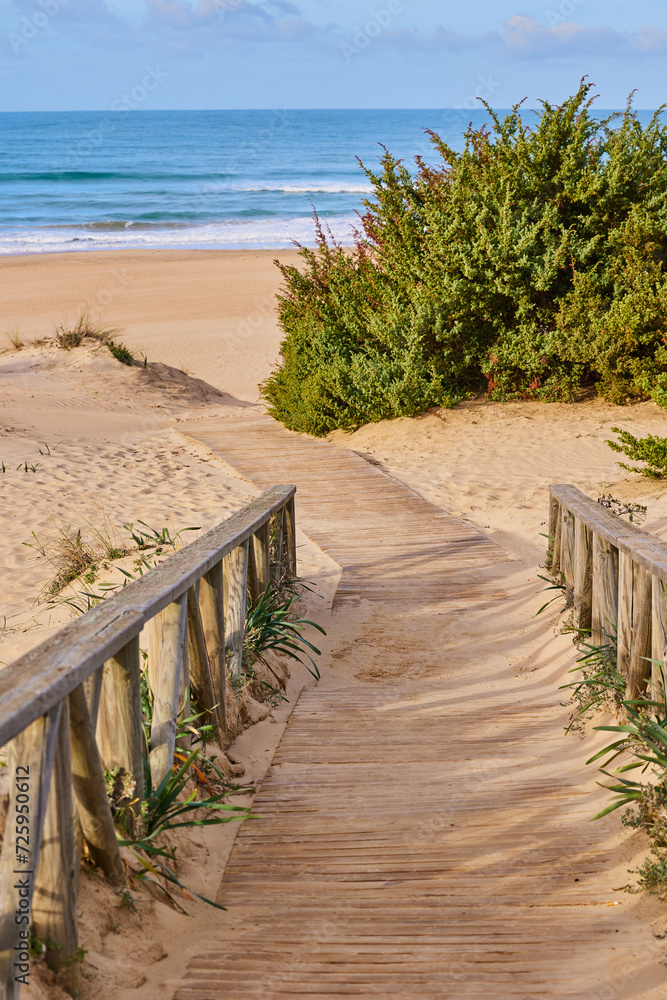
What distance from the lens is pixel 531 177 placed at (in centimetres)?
1042

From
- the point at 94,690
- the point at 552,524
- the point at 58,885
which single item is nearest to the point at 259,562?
the point at 552,524

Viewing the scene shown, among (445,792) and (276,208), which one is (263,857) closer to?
(445,792)

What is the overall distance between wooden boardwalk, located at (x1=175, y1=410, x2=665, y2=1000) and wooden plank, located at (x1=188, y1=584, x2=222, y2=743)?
0.35 metres

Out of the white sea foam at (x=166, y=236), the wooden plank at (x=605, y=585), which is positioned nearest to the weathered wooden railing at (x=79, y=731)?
the wooden plank at (x=605, y=585)

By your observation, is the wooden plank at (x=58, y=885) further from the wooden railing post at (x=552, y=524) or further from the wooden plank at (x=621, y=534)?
the wooden railing post at (x=552, y=524)

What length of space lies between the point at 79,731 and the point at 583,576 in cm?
312

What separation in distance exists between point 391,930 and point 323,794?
87 cm

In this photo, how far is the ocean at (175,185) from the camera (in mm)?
37031

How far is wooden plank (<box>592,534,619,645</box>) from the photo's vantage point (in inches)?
159

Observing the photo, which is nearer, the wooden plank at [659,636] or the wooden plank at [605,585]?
the wooden plank at [659,636]

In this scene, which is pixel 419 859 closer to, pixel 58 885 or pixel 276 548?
pixel 58 885

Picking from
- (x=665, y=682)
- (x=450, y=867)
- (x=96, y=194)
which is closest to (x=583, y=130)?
(x=665, y=682)

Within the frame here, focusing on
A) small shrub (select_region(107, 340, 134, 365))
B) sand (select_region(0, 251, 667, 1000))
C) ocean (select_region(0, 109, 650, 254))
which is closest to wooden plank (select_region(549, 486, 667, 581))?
sand (select_region(0, 251, 667, 1000))

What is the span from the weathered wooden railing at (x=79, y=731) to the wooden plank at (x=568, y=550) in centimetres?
248
